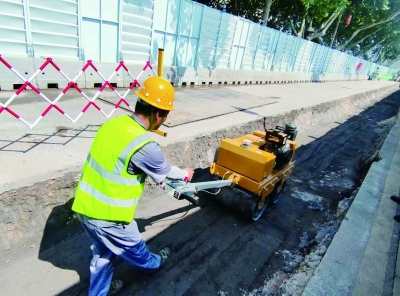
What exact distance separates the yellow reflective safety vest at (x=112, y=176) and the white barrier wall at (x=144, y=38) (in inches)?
242

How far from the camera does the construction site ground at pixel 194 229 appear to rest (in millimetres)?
2762

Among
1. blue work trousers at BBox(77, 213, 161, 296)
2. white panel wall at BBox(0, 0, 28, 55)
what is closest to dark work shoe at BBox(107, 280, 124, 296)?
blue work trousers at BBox(77, 213, 161, 296)

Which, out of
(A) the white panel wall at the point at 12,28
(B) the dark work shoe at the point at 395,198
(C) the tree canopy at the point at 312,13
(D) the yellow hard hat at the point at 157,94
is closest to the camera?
(D) the yellow hard hat at the point at 157,94

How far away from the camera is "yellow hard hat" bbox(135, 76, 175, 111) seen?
2074 mm

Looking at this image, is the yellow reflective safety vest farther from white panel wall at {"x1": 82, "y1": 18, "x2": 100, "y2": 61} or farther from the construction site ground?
white panel wall at {"x1": 82, "y1": 18, "x2": 100, "y2": 61}

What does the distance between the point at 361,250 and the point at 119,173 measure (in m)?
2.97

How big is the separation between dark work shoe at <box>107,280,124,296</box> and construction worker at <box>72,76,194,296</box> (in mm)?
319

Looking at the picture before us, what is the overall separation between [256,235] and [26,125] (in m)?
4.46

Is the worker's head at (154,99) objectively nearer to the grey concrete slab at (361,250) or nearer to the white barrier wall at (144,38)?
the grey concrete slab at (361,250)

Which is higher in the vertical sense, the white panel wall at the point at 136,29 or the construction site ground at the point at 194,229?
the white panel wall at the point at 136,29

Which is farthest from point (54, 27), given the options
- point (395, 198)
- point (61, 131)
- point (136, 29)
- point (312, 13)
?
point (312, 13)

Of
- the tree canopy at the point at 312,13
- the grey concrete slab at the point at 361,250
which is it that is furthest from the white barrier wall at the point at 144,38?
the grey concrete slab at the point at 361,250

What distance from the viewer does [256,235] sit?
3.90 meters

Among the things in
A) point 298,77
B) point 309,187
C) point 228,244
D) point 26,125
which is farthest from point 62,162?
point 298,77
